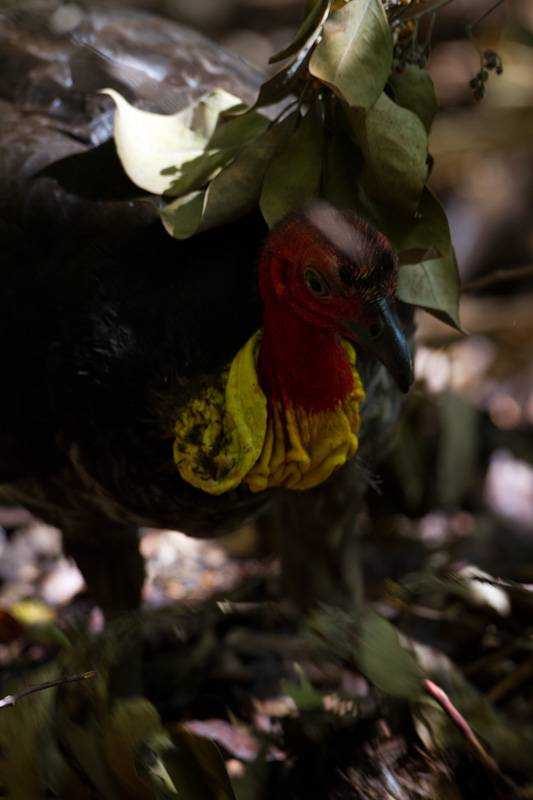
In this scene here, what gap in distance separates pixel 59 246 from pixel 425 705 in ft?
3.67

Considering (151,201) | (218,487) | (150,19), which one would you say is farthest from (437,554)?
(150,19)

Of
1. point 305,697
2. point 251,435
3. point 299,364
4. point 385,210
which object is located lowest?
point 305,697

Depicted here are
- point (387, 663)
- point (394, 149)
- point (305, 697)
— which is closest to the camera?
point (394, 149)

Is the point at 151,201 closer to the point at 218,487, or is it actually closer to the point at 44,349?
the point at 44,349

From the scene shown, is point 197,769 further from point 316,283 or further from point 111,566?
point 316,283

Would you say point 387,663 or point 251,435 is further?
point 387,663

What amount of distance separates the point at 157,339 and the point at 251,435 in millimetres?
243

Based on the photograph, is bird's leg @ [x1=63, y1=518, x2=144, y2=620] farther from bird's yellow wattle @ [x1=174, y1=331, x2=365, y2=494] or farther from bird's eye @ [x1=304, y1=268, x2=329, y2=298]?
bird's eye @ [x1=304, y1=268, x2=329, y2=298]

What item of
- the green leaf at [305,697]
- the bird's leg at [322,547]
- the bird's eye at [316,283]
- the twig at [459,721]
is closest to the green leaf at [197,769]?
the green leaf at [305,697]

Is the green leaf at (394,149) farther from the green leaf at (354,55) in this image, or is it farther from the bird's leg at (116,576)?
the bird's leg at (116,576)

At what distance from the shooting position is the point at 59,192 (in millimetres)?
1661

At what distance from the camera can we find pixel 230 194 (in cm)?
153

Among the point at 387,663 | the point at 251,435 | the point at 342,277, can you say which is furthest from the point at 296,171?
the point at 387,663

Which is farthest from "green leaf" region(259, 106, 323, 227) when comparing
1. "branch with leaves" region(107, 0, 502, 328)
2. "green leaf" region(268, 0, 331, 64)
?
"green leaf" region(268, 0, 331, 64)
